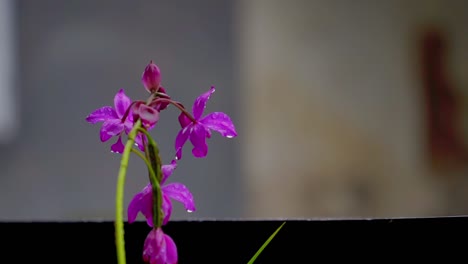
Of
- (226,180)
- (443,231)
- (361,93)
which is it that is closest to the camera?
(443,231)

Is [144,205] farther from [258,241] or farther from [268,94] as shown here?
[268,94]

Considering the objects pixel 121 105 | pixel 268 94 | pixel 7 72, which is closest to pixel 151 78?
pixel 121 105

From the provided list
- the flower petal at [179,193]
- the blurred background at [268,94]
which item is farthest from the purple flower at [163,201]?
the blurred background at [268,94]

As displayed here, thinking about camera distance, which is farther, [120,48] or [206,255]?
[120,48]

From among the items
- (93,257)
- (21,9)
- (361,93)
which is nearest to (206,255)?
(93,257)

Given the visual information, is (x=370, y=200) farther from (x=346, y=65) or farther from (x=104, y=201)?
(x=104, y=201)

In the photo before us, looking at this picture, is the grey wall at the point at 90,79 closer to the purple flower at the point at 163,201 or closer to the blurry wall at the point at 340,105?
the blurry wall at the point at 340,105
